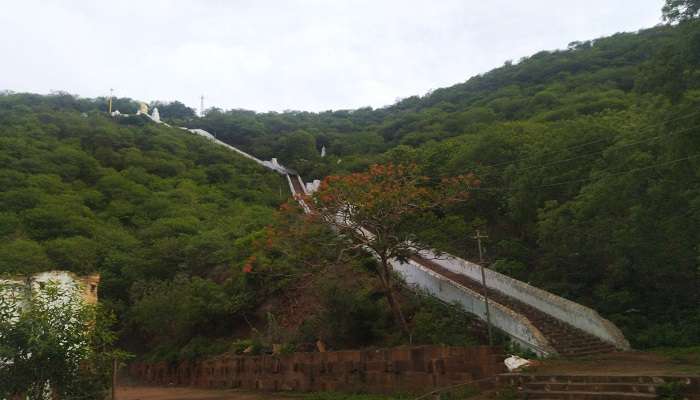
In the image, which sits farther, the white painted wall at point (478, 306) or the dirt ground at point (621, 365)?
the white painted wall at point (478, 306)

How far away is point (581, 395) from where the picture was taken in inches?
373

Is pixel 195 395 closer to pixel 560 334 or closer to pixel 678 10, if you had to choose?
pixel 560 334

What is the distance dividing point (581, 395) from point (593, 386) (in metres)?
0.32

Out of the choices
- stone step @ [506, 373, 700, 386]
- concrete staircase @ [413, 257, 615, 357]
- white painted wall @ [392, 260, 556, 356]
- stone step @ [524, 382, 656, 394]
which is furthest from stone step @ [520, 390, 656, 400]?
concrete staircase @ [413, 257, 615, 357]

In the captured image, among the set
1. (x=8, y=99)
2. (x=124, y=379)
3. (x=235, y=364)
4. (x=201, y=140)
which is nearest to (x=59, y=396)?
(x=235, y=364)

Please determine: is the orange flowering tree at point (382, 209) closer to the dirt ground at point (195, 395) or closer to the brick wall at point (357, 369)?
the brick wall at point (357, 369)

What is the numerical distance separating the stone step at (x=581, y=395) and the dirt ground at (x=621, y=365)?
0.64 metres

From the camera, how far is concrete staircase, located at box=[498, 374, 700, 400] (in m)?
8.77

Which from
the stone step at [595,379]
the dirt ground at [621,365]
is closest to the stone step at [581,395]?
the stone step at [595,379]

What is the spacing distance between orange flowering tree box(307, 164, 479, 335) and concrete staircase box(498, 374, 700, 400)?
3787 millimetres

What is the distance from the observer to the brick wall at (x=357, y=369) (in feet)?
38.9

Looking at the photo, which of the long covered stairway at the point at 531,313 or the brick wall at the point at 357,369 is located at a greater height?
the long covered stairway at the point at 531,313

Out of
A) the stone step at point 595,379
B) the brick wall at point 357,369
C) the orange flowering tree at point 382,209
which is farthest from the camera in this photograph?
the orange flowering tree at point 382,209

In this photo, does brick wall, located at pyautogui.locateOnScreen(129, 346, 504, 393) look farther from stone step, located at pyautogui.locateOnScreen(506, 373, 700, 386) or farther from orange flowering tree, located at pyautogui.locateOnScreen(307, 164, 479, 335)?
orange flowering tree, located at pyautogui.locateOnScreen(307, 164, 479, 335)
